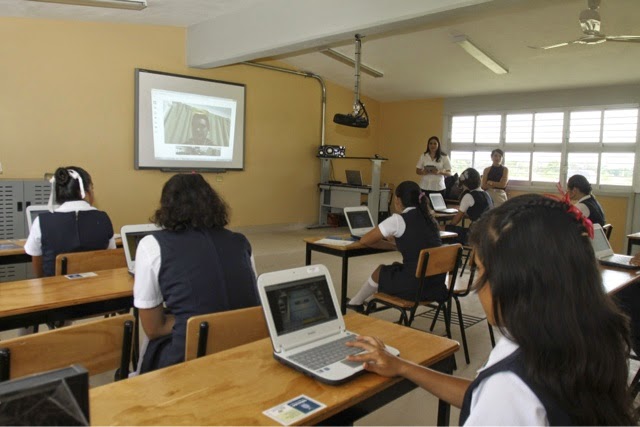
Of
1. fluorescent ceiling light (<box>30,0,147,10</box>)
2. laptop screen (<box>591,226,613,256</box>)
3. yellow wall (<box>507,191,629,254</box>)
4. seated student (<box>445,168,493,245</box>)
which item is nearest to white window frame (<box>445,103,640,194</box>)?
yellow wall (<box>507,191,629,254</box>)

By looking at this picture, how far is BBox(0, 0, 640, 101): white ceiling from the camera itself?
201 inches

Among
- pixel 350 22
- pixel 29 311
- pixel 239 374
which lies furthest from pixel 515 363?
pixel 350 22

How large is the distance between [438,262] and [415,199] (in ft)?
1.70

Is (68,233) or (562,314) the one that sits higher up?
(562,314)

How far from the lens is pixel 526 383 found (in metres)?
0.81

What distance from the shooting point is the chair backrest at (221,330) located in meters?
1.55

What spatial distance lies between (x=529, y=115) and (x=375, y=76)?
2.77 m

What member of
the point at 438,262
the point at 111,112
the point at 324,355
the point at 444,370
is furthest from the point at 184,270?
the point at 111,112

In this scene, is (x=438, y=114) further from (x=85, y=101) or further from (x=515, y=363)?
(x=515, y=363)

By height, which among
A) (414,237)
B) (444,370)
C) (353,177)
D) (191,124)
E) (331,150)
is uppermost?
(191,124)

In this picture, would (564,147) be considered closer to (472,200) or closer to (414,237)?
(472,200)

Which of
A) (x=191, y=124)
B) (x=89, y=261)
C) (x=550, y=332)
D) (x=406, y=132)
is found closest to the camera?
(x=550, y=332)

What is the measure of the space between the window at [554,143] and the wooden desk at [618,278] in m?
5.08

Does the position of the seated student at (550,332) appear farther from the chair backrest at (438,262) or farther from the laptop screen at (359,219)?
the laptop screen at (359,219)
